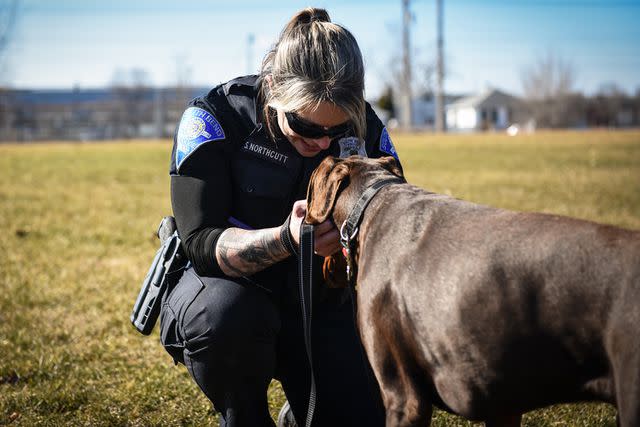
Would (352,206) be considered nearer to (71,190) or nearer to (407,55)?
(71,190)

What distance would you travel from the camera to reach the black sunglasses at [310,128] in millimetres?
2936

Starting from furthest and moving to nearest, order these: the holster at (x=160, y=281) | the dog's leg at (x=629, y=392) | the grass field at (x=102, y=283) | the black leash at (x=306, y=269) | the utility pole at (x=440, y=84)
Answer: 1. the utility pole at (x=440, y=84)
2. the grass field at (x=102, y=283)
3. the holster at (x=160, y=281)
4. the black leash at (x=306, y=269)
5. the dog's leg at (x=629, y=392)

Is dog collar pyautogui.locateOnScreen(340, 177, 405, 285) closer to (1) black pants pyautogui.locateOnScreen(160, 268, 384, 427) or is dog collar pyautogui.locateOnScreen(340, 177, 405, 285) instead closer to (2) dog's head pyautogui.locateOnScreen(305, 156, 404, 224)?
(2) dog's head pyautogui.locateOnScreen(305, 156, 404, 224)

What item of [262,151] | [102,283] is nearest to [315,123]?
[262,151]

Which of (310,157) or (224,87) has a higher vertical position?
(224,87)

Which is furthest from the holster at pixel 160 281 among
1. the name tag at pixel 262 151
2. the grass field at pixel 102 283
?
the grass field at pixel 102 283

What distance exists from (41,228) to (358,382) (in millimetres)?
7205

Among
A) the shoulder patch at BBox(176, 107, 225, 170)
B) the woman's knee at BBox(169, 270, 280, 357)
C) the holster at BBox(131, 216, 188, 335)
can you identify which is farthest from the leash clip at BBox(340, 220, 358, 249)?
the holster at BBox(131, 216, 188, 335)

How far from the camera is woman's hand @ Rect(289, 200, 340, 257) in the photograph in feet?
8.77

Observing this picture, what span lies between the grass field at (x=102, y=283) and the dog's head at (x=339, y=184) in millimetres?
1501

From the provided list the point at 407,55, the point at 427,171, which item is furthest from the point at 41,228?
the point at 407,55

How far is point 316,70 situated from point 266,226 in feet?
2.46

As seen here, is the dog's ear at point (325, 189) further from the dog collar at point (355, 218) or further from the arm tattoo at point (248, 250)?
the arm tattoo at point (248, 250)

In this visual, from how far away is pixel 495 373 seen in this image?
215 cm
